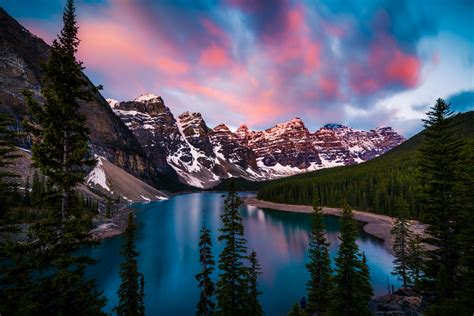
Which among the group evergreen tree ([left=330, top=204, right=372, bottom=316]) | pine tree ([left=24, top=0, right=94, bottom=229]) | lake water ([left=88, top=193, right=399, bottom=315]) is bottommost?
lake water ([left=88, top=193, right=399, bottom=315])

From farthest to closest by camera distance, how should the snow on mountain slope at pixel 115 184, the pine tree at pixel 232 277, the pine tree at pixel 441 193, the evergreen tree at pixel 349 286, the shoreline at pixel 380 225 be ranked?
the snow on mountain slope at pixel 115 184
the shoreline at pixel 380 225
the pine tree at pixel 232 277
the evergreen tree at pixel 349 286
the pine tree at pixel 441 193

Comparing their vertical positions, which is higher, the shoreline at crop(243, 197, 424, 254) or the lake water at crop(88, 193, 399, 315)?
the shoreline at crop(243, 197, 424, 254)

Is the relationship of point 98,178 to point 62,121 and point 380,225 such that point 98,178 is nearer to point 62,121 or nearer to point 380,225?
point 380,225

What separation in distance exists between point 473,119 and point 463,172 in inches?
8925

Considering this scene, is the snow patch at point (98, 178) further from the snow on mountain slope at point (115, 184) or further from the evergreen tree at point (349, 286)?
the evergreen tree at point (349, 286)

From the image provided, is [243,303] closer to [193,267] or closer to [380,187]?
[193,267]

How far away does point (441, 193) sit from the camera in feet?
60.1

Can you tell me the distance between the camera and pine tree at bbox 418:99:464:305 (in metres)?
17.2

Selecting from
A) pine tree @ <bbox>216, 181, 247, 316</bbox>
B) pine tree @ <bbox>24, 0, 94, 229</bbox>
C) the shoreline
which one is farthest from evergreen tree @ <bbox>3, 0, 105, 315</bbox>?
the shoreline

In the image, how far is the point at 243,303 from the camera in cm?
2075

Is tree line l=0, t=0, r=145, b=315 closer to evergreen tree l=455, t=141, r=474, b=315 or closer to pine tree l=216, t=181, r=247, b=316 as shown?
pine tree l=216, t=181, r=247, b=316

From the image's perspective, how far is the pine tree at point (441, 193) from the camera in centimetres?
1723

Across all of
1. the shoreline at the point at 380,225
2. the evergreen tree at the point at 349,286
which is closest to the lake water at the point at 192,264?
the shoreline at the point at 380,225

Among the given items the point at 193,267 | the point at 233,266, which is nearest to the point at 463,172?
the point at 233,266
